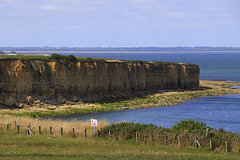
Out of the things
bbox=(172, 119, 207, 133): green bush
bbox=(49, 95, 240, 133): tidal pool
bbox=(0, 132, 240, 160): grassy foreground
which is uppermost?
bbox=(172, 119, 207, 133): green bush

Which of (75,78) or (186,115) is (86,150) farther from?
(75,78)

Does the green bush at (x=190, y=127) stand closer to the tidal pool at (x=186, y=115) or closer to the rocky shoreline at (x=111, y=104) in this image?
the tidal pool at (x=186, y=115)

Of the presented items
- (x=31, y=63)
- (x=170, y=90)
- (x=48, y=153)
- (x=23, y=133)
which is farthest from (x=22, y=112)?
(x=170, y=90)

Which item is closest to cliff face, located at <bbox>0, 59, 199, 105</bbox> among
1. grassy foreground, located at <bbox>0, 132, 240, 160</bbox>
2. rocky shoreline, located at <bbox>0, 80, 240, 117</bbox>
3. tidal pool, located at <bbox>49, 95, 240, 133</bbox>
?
rocky shoreline, located at <bbox>0, 80, 240, 117</bbox>

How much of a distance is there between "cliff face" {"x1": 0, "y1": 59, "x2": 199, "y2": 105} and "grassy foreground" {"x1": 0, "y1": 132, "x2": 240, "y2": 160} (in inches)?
1160

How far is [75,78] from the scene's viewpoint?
70375 millimetres

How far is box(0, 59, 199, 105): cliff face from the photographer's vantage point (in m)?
63.0

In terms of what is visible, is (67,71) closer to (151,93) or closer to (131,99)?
(131,99)

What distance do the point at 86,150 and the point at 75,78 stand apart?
136ft

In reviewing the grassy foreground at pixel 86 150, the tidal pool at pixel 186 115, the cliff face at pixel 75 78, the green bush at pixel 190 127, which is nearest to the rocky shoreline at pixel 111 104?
the cliff face at pixel 75 78

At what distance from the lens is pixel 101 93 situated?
74438mm

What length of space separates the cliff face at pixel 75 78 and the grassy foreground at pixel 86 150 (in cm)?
2945

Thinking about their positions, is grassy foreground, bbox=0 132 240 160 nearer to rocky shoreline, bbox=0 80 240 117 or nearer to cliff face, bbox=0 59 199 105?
rocky shoreline, bbox=0 80 240 117

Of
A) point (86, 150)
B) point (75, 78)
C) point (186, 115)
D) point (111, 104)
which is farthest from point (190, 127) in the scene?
point (75, 78)
